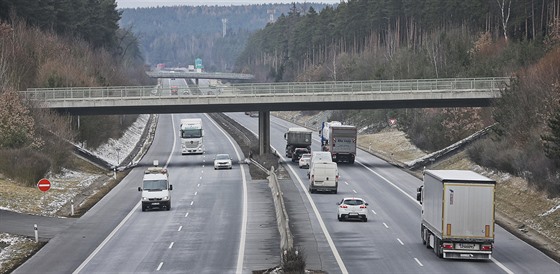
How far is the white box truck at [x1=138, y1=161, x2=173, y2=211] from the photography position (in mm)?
60875

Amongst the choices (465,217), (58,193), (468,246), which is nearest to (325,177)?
(58,193)

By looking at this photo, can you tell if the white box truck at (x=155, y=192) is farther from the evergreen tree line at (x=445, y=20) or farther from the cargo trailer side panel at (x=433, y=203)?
the evergreen tree line at (x=445, y=20)

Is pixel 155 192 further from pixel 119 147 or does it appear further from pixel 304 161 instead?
pixel 119 147

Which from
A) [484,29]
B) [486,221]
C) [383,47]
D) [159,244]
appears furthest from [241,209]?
[383,47]

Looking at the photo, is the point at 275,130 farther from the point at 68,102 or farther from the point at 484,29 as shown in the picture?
the point at 68,102

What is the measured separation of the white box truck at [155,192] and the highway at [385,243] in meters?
8.24

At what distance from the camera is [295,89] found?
90562 mm

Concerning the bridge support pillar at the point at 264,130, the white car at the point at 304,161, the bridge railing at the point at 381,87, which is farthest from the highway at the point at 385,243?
the bridge support pillar at the point at 264,130

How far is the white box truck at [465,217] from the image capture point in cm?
4038

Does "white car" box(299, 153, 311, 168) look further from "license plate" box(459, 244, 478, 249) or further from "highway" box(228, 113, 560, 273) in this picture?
"license plate" box(459, 244, 478, 249)

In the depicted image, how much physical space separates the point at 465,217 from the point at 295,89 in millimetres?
50922

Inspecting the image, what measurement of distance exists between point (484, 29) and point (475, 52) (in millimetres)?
21877

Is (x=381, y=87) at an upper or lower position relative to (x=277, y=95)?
upper

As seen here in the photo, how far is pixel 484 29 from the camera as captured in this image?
150125mm
